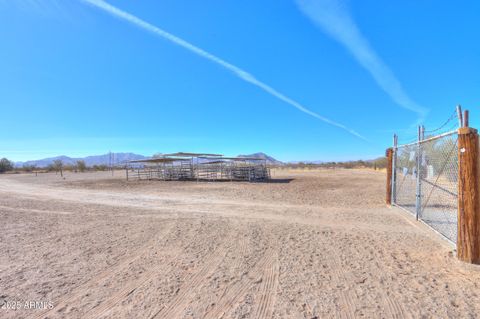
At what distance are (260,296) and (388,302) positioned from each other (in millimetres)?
1414

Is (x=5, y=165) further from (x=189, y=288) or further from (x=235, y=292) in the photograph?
(x=235, y=292)

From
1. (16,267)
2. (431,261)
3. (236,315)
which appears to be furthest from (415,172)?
(16,267)

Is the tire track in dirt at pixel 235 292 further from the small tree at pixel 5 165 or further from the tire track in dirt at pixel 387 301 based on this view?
the small tree at pixel 5 165

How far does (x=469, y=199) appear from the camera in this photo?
3855mm

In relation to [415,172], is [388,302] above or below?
below

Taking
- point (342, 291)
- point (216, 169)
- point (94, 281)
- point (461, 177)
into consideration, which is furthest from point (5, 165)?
point (461, 177)

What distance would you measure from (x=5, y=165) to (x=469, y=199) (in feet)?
262

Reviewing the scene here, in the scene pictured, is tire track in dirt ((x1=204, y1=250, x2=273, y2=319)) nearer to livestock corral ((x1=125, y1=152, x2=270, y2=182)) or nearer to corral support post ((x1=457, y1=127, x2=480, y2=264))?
corral support post ((x1=457, y1=127, x2=480, y2=264))

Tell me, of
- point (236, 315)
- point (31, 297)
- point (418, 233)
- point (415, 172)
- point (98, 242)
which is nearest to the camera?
point (236, 315)

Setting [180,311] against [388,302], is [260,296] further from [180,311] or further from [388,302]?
[388,302]

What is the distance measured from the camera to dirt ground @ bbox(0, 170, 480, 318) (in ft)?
9.21

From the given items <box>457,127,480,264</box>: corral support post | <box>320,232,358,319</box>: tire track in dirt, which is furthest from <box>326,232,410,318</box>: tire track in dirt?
<box>457,127,480,264</box>: corral support post

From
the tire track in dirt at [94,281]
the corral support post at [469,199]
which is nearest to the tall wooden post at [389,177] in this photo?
the corral support post at [469,199]

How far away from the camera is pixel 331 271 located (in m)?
3.72
